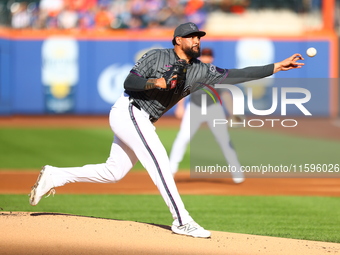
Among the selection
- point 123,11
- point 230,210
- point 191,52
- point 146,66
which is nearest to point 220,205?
point 230,210

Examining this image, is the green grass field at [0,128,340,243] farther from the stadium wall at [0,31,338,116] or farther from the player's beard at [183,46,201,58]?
the stadium wall at [0,31,338,116]

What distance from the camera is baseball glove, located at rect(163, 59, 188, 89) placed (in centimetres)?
582

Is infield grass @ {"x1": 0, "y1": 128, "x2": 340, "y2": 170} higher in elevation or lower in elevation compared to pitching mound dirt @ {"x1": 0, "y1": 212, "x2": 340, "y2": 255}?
lower

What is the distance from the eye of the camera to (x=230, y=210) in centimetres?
842

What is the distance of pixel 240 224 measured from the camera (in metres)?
7.48

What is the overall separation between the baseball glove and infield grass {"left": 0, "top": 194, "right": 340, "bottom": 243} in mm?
1990

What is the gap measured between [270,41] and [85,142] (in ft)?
31.8

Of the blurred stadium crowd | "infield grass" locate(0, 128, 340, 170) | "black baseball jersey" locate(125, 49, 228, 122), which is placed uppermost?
the blurred stadium crowd

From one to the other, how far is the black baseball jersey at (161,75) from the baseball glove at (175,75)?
15cm

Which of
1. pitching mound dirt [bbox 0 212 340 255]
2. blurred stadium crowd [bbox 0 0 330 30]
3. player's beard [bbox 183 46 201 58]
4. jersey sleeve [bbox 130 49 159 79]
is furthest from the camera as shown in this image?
blurred stadium crowd [bbox 0 0 330 30]

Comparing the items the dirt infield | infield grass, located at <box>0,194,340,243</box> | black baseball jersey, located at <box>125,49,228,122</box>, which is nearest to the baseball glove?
black baseball jersey, located at <box>125,49,228,122</box>

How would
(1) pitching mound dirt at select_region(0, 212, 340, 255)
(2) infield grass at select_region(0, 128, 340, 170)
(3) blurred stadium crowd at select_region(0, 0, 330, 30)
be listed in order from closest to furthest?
(1) pitching mound dirt at select_region(0, 212, 340, 255) < (2) infield grass at select_region(0, 128, 340, 170) < (3) blurred stadium crowd at select_region(0, 0, 330, 30)

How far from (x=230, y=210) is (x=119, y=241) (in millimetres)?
2934

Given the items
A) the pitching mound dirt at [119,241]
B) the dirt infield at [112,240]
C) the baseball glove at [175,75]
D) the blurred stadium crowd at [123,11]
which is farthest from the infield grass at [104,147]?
the baseball glove at [175,75]
